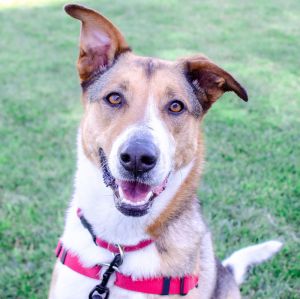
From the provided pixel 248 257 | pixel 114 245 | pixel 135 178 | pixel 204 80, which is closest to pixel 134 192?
pixel 135 178

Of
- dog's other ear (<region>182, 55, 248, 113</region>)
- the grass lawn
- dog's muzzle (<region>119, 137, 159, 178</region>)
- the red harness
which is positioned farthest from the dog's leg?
dog's muzzle (<region>119, 137, 159, 178</region>)

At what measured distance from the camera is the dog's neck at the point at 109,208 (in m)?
3.06

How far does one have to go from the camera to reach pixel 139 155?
2.68 m

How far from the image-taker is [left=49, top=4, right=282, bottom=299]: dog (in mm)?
2900

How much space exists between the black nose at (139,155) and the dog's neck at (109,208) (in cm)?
36

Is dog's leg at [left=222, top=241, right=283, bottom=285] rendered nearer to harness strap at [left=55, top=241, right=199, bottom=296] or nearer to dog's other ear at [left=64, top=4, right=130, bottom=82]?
harness strap at [left=55, top=241, right=199, bottom=296]

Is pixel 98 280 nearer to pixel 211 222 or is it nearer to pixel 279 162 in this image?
pixel 211 222

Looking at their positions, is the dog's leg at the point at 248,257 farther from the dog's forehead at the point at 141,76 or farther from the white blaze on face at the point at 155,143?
the dog's forehead at the point at 141,76

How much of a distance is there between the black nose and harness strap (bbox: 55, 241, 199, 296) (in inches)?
28.1

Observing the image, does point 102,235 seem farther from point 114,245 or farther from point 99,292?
point 99,292

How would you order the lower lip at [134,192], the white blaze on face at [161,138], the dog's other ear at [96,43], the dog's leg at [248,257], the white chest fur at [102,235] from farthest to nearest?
the dog's leg at [248,257] < the dog's other ear at [96,43] < the white chest fur at [102,235] < the lower lip at [134,192] < the white blaze on face at [161,138]

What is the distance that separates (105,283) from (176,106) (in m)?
1.22

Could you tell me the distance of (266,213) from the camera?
5008 millimetres

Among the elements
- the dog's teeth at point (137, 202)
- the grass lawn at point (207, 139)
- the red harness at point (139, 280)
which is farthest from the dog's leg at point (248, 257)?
the dog's teeth at point (137, 202)
